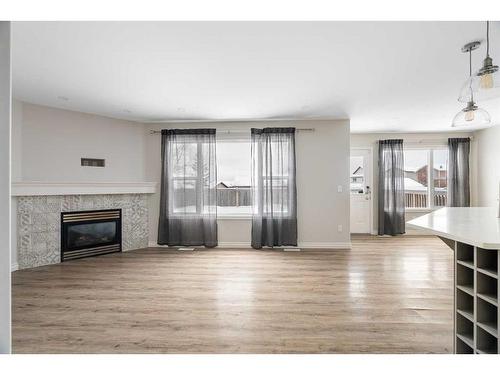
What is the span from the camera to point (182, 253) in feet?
16.0

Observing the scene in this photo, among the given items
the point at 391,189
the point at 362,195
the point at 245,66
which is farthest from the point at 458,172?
the point at 245,66

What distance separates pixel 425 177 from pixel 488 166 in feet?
3.80

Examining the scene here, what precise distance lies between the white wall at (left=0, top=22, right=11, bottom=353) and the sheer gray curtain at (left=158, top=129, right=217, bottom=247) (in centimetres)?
442

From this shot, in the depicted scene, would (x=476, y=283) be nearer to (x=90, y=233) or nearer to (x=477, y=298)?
(x=477, y=298)

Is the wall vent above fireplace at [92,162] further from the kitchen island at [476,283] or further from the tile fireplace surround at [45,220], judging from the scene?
the kitchen island at [476,283]

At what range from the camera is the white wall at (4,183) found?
2.69 feet

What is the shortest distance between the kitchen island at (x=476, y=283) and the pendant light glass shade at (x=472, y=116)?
1132 millimetres

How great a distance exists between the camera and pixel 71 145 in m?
4.59

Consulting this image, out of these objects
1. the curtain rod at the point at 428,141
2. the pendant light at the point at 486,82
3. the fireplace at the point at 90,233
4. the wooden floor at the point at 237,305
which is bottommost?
the wooden floor at the point at 237,305

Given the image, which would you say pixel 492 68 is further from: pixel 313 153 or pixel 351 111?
pixel 313 153

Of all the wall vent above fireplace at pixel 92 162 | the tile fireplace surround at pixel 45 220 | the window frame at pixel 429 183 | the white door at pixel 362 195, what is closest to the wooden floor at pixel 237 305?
the tile fireplace surround at pixel 45 220
